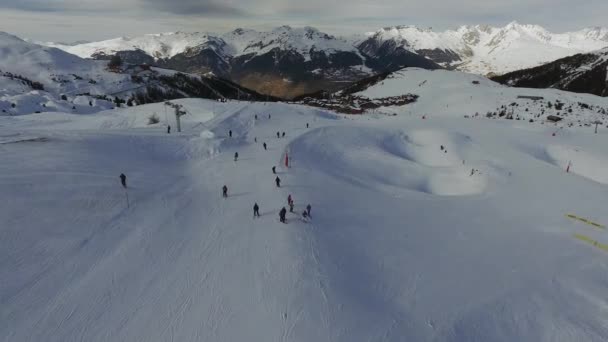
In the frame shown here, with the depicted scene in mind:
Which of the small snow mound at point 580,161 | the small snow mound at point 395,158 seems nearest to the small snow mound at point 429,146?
the small snow mound at point 395,158

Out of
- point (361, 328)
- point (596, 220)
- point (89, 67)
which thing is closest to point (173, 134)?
point (361, 328)

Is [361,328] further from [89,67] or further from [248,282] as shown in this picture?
[89,67]

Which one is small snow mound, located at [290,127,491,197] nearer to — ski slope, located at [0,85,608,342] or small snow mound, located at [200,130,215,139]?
ski slope, located at [0,85,608,342]

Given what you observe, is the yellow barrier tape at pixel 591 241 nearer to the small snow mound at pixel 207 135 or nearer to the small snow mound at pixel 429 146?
the small snow mound at pixel 429 146

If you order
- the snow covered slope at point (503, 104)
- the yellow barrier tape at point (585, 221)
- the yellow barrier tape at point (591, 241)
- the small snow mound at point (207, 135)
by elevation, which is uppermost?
the snow covered slope at point (503, 104)

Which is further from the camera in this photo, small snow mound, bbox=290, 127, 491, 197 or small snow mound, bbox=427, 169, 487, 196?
small snow mound, bbox=290, 127, 491, 197

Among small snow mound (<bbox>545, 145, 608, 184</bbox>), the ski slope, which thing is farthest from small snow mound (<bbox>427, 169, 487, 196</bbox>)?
small snow mound (<bbox>545, 145, 608, 184</bbox>)

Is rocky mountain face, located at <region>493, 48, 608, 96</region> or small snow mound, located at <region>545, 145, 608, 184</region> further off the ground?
rocky mountain face, located at <region>493, 48, 608, 96</region>

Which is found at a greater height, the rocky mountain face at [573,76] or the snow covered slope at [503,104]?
the rocky mountain face at [573,76]
